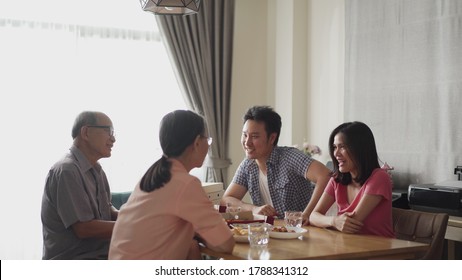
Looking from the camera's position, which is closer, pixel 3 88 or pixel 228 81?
pixel 3 88

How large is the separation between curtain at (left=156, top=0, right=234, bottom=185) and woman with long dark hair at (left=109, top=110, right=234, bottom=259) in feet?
9.86

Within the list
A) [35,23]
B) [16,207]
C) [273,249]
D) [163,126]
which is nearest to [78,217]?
[163,126]

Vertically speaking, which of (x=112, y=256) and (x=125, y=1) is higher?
(x=125, y=1)

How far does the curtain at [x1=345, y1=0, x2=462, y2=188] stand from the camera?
392cm

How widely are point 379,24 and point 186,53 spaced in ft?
5.41

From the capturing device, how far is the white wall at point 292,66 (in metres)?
4.99

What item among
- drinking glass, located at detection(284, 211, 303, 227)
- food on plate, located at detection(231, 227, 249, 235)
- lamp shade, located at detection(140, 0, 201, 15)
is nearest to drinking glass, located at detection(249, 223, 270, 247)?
food on plate, located at detection(231, 227, 249, 235)

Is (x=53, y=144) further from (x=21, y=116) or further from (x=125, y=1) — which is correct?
(x=125, y=1)

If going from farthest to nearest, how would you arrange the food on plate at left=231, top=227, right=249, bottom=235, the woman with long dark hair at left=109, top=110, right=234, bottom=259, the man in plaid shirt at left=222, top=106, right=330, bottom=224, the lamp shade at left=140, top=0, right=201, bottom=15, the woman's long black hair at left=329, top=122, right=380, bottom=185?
the man in plaid shirt at left=222, top=106, right=330, bottom=224, the lamp shade at left=140, top=0, right=201, bottom=15, the woman's long black hair at left=329, top=122, right=380, bottom=185, the food on plate at left=231, top=227, right=249, bottom=235, the woman with long dark hair at left=109, top=110, right=234, bottom=259

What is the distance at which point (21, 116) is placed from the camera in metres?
4.48

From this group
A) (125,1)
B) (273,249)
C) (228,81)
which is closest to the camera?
(273,249)

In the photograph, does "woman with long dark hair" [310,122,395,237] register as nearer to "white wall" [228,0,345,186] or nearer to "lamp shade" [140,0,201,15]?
"lamp shade" [140,0,201,15]

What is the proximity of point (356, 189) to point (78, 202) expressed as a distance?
4.20 ft

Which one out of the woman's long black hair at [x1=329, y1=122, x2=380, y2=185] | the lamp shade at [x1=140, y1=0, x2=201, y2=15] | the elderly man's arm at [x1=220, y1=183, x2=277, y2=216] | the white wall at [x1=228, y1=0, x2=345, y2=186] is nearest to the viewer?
the woman's long black hair at [x1=329, y1=122, x2=380, y2=185]
